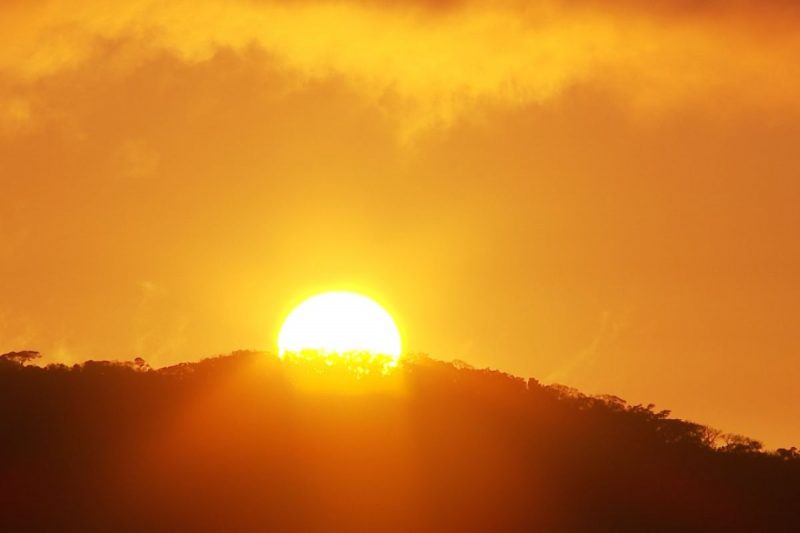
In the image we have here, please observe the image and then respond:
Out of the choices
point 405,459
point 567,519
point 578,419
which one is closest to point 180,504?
point 405,459

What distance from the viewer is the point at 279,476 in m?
81.9

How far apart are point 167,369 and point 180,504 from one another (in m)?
13.0

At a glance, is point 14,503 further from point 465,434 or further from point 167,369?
point 465,434

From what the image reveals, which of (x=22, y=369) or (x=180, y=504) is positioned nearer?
(x=180, y=504)

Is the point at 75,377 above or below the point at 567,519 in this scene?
above

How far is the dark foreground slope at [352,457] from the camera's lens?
261 feet

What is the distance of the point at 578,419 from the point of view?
307 ft

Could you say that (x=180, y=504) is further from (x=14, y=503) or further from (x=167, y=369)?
(x=167, y=369)

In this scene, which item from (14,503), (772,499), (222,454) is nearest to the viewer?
(14,503)

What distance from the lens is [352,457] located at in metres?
84.5

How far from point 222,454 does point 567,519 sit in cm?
1443

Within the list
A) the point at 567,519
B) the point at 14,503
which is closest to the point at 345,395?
the point at 567,519

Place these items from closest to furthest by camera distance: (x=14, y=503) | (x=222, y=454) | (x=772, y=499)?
(x=14, y=503) → (x=222, y=454) → (x=772, y=499)

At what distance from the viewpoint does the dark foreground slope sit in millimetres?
79500
